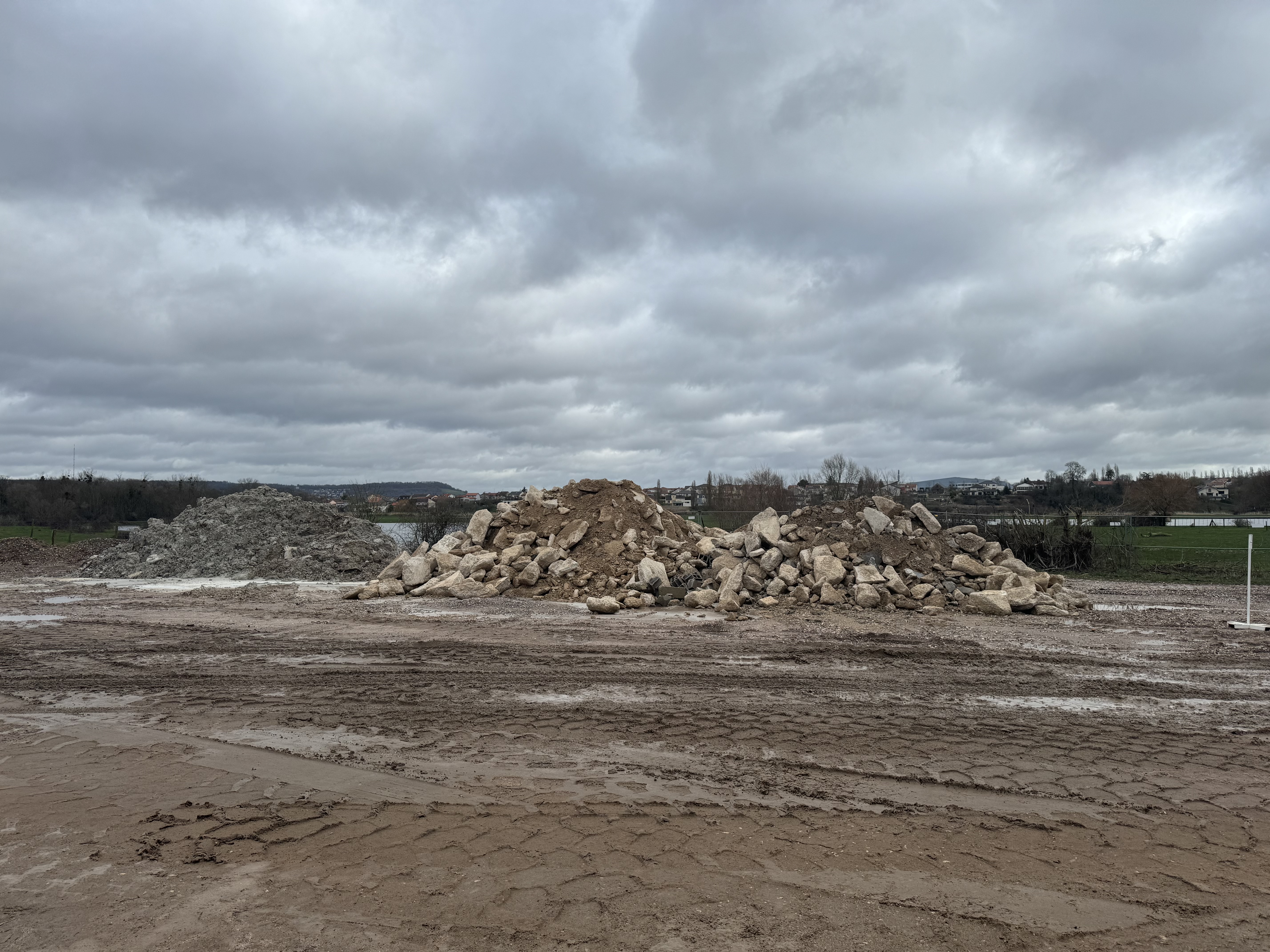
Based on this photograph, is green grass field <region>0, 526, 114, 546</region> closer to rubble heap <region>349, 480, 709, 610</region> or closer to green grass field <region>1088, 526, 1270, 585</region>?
rubble heap <region>349, 480, 709, 610</region>

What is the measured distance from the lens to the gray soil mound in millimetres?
24859

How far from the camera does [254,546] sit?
26.6 m

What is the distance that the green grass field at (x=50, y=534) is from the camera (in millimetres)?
37594

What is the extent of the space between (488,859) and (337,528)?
88.1 ft

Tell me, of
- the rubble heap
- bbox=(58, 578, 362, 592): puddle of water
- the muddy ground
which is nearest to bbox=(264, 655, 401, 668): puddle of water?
the muddy ground

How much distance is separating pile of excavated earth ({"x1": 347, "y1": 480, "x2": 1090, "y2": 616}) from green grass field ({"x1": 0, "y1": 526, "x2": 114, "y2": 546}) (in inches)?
1029

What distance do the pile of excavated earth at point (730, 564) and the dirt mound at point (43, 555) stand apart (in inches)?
638

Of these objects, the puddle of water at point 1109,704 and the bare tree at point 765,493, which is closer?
the puddle of water at point 1109,704

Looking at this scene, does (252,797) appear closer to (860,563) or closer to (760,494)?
(860,563)

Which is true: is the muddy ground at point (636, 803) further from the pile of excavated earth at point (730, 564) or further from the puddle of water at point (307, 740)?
the pile of excavated earth at point (730, 564)

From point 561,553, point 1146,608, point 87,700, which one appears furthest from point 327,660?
point 1146,608

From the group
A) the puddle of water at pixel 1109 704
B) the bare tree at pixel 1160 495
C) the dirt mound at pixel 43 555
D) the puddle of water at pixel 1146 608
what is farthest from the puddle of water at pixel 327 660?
the bare tree at pixel 1160 495

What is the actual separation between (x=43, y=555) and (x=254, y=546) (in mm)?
11169

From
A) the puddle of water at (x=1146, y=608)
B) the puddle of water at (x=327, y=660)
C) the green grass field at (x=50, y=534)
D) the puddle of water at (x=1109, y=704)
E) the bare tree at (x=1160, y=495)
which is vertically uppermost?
the bare tree at (x=1160, y=495)
